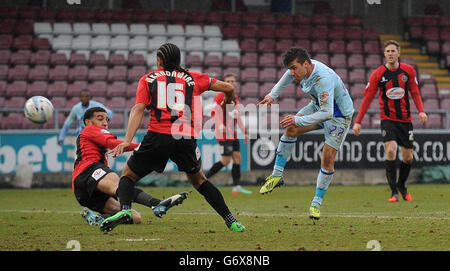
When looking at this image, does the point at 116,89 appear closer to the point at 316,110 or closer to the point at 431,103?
the point at 431,103

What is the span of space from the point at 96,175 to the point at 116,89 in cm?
1261

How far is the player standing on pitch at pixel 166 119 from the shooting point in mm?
6930

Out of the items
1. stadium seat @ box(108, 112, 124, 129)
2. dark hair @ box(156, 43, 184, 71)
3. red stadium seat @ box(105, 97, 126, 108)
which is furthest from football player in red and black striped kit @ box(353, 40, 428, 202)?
red stadium seat @ box(105, 97, 126, 108)

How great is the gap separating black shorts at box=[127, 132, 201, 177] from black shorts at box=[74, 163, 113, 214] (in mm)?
1168

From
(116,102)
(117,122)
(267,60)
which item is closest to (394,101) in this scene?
(117,122)

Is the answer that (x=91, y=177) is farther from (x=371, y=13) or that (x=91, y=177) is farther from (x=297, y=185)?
(x=371, y=13)

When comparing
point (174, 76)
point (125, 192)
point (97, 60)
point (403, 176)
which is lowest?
point (403, 176)

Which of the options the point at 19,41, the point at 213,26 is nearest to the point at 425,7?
the point at 213,26

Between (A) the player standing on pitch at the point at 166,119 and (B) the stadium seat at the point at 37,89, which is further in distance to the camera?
(B) the stadium seat at the point at 37,89

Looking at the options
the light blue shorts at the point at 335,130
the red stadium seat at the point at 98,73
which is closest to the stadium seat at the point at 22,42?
the red stadium seat at the point at 98,73

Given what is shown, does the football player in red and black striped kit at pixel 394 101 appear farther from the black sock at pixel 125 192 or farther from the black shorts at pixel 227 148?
the black sock at pixel 125 192

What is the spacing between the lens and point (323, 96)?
811 centimetres

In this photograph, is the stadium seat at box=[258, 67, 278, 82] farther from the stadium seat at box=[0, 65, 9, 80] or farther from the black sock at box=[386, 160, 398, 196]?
the black sock at box=[386, 160, 398, 196]

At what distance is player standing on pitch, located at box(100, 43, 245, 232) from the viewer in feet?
22.7
